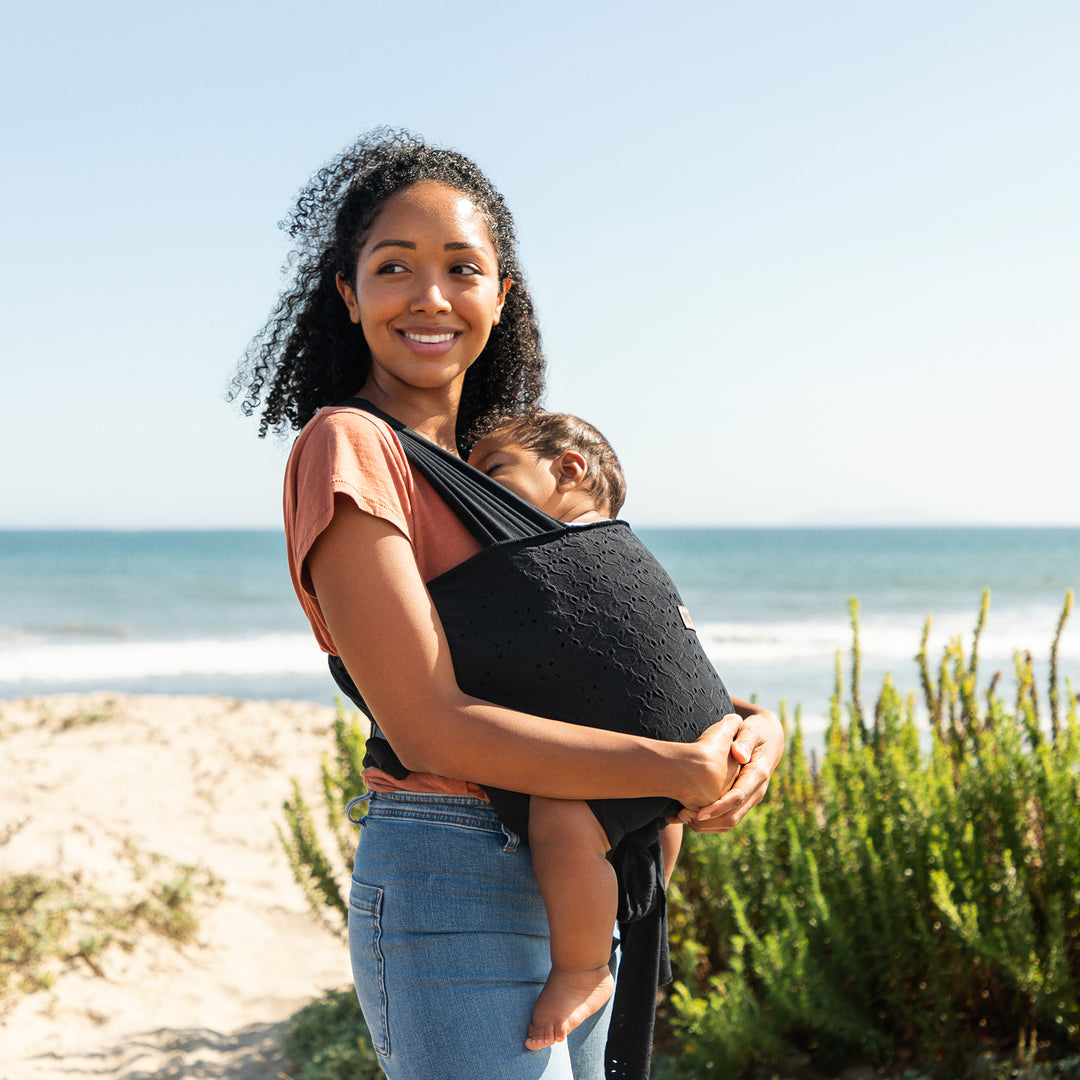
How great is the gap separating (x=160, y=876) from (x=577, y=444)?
4.12 metres

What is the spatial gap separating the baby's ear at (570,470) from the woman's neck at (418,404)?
29cm

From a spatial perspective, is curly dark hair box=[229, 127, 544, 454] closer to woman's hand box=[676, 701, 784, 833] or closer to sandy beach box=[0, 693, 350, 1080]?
woman's hand box=[676, 701, 784, 833]

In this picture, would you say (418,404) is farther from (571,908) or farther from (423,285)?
(571,908)

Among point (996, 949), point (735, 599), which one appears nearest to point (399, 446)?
point (996, 949)

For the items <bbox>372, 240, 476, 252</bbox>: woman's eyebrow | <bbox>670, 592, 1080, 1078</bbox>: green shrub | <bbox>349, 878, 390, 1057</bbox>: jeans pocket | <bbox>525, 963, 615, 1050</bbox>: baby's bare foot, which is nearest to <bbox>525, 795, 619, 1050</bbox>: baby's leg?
<bbox>525, 963, 615, 1050</bbox>: baby's bare foot

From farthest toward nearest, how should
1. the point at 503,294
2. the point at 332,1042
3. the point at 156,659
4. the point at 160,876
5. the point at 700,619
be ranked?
1. the point at 700,619
2. the point at 156,659
3. the point at 160,876
4. the point at 332,1042
5. the point at 503,294

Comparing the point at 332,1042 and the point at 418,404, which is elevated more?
the point at 418,404

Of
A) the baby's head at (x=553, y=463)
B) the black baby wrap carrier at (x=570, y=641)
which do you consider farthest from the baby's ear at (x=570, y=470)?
the black baby wrap carrier at (x=570, y=641)

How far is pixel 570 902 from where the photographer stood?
1392 mm

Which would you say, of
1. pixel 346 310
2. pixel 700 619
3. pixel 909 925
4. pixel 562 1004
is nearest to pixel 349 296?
pixel 346 310

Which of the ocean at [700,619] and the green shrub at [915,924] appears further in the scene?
the ocean at [700,619]

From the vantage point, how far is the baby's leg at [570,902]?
138 centimetres

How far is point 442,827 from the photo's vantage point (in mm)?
1427

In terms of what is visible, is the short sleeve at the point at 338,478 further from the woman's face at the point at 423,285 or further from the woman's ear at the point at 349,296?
the woman's ear at the point at 349,296
